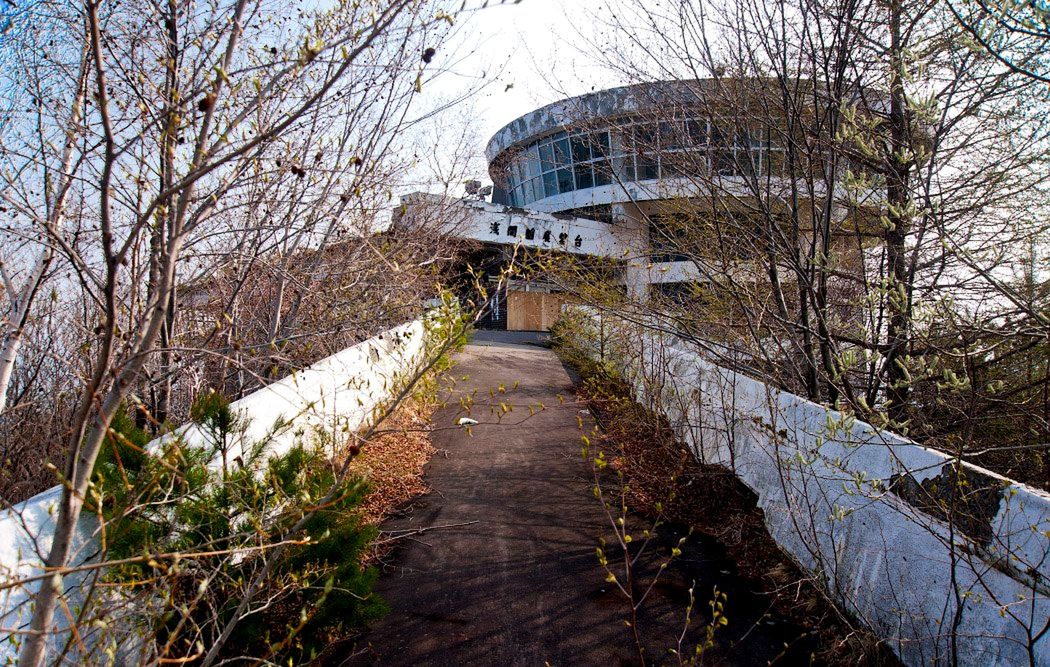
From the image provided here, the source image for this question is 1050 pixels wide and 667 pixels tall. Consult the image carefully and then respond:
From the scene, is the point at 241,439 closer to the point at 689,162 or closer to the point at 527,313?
the point at 689,162

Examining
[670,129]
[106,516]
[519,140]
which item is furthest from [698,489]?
[519,140]

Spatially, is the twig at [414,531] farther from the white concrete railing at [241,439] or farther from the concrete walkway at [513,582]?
the white concrete railing at [241,439]

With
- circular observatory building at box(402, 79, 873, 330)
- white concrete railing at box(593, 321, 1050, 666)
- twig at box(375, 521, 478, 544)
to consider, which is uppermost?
→ circular observatory building at box(402, 79, 873, 330)

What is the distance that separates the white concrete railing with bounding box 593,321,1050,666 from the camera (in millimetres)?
3293

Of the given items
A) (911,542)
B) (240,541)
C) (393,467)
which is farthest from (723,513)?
(240,541)

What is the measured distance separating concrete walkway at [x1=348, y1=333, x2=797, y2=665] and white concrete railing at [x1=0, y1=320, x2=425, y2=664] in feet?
4.04

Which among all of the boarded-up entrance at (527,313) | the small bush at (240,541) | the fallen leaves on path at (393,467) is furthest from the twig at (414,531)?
the boarded-up entrance at (527,313)

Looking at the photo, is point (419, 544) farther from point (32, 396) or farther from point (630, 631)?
point (32, 396)

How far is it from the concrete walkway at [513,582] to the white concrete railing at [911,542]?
0.70 meters

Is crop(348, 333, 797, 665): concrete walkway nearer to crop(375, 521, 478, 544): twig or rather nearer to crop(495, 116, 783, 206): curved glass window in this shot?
crop(375, 521, 478, 544): twig

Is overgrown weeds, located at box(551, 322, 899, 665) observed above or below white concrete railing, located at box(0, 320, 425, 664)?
below

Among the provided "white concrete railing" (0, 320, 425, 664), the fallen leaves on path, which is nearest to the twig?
the fallen leaves on path

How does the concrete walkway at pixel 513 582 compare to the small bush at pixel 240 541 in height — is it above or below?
below

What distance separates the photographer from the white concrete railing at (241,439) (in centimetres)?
259
